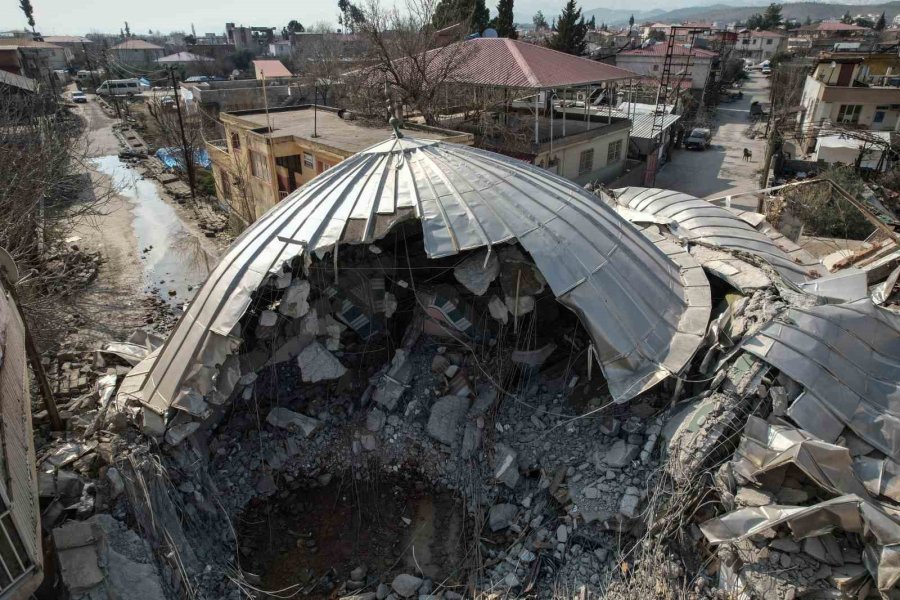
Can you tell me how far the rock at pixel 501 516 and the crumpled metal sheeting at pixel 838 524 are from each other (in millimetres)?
3022

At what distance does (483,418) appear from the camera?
10008 mm

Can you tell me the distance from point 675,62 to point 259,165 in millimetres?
48364

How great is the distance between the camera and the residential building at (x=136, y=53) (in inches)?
3605

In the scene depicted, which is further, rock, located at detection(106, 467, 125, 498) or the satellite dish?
the satellite dish

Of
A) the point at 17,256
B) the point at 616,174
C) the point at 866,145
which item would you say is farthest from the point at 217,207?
the point at 866,145

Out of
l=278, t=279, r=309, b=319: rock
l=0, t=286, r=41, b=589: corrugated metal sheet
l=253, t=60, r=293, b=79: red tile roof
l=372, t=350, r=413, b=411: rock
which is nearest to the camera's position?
l=0, t=286, r=41, b=589: corrugated metal sheet

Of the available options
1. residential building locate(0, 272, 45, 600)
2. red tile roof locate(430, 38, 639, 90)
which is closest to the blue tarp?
red tile roof locate(430, 38, 639, 90)

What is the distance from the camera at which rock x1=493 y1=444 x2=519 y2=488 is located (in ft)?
30.2

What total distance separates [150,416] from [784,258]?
46.8 feet

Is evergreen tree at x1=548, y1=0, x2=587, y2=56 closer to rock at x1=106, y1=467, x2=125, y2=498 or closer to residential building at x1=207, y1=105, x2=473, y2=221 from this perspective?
residential building at x1=207, y1=105, x2=473, y2=221

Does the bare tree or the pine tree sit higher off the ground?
the pine tree

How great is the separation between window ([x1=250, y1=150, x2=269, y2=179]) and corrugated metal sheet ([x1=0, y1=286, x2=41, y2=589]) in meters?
14.6

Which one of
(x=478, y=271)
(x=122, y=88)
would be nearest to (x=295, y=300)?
(x=478, y=271)

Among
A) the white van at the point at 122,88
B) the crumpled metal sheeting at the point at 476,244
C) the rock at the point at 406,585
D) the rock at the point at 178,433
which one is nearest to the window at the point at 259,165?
the crumpled metal sheeting at the point at 476,244
